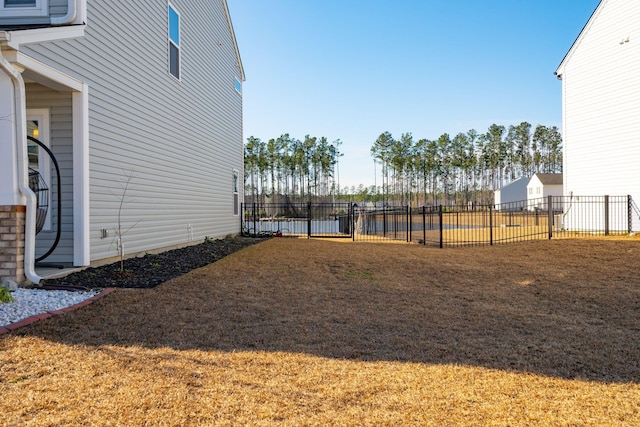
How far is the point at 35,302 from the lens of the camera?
4328 mm

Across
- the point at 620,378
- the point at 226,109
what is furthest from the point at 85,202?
the point at 226,109

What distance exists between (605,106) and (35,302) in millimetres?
15992

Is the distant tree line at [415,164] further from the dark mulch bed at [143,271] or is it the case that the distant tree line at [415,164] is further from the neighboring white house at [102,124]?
the dark mulch bed at [143,271]

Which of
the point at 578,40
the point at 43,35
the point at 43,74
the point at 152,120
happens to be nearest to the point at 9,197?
the point at 43,74

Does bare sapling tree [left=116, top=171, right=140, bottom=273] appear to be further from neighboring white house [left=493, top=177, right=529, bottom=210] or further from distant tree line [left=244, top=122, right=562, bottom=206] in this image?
neighboring white house [left=493, top=177, right=529, bottom=210]

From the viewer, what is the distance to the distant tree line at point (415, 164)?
52.3 m

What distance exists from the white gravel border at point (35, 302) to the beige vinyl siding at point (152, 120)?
1.79 metres

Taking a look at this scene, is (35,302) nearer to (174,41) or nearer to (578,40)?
(174,41)

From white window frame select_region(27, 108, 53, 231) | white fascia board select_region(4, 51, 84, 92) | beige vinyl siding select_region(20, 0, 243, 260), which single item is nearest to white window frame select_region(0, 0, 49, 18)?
beige vinyl siding select_region(20, 0, 243, 260)

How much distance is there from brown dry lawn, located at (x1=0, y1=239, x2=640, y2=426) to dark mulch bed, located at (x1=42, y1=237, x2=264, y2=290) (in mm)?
672

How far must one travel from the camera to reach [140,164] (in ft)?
26.4

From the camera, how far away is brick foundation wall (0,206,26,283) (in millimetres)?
4855

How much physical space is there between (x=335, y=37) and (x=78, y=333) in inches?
642

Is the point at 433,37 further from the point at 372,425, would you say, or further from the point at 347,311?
the point at 372,425
